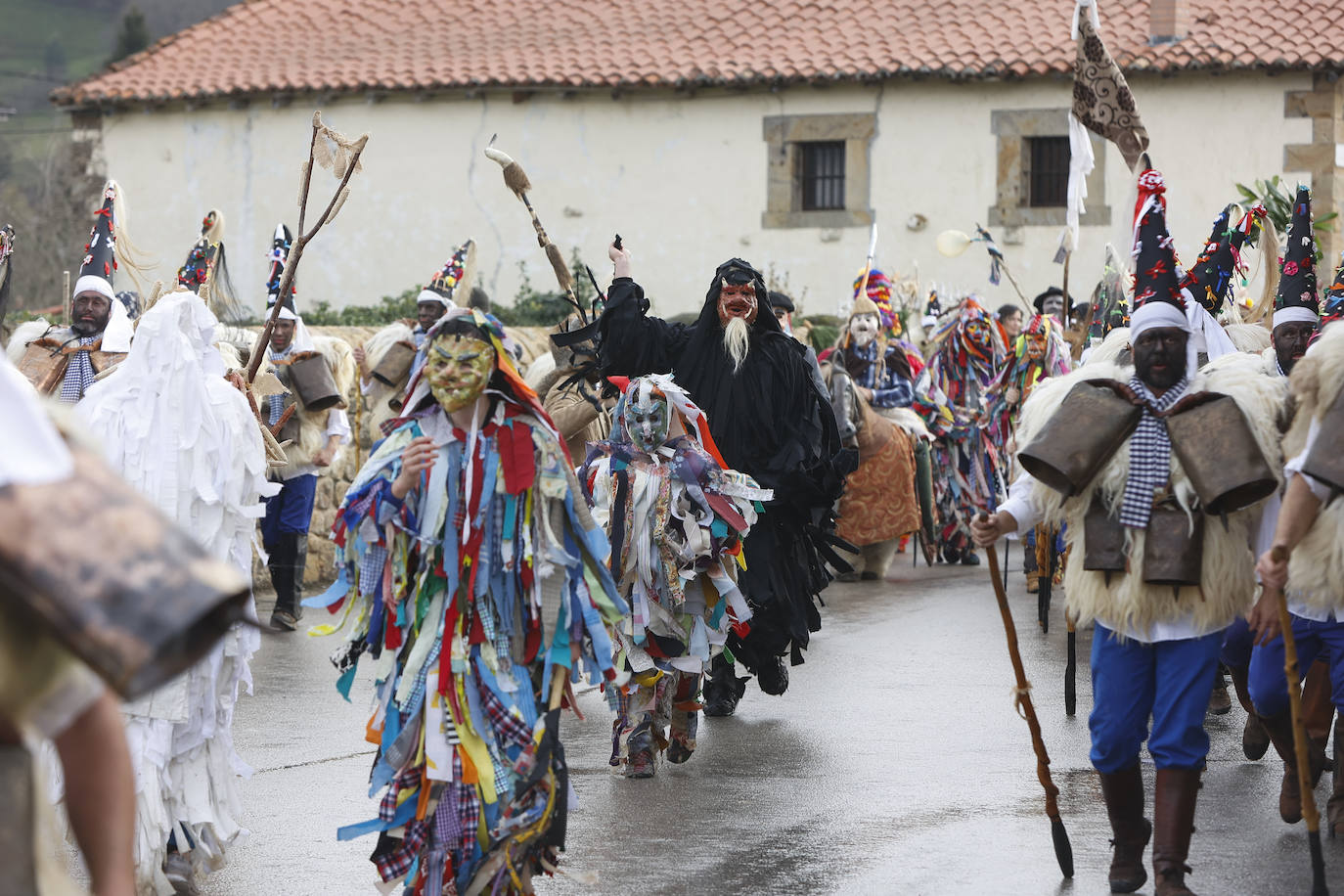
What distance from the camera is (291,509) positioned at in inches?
463

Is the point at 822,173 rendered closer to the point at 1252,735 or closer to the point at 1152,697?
the point at 1252,735

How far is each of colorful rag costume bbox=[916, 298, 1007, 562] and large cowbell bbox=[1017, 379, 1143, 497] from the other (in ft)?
31.5

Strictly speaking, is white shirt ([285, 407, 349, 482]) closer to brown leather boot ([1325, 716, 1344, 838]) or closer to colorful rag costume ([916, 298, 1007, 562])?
colorful rag costume ([916, 298, 1007, 562])

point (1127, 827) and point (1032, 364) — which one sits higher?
point (1032, 364)

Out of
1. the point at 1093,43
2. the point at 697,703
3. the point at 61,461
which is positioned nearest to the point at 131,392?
the point at 697,703

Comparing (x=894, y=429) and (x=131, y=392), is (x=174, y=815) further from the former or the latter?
(x=894, y=429)

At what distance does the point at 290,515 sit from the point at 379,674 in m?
6.51

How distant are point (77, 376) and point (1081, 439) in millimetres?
Result: 5036

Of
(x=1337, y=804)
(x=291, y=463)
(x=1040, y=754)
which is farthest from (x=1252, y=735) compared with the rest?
(x=291, y=463)

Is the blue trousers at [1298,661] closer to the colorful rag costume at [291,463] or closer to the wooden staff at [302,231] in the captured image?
the wooden staff at [302,231]

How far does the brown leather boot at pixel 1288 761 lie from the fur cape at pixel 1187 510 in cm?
115

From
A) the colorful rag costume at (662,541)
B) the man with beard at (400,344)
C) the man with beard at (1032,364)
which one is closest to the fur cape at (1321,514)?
the colorful rag costume at (662,541)

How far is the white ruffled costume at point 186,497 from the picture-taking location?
5.79 meters

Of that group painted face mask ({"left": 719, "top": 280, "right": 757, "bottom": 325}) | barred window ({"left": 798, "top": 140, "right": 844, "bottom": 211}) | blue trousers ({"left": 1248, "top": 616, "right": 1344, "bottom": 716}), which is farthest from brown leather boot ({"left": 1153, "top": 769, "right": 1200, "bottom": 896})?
barred window ({"left": 798, "top": 140, "right": 844, "bottom": 211})
